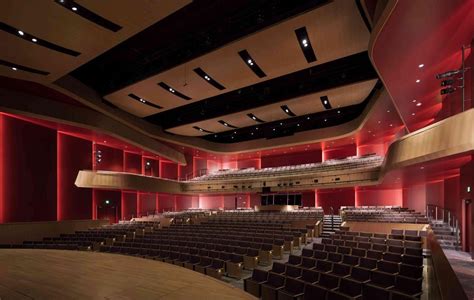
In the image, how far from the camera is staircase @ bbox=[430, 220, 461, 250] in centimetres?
720

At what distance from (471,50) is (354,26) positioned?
2.72 meters

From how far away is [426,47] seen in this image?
17.7ft

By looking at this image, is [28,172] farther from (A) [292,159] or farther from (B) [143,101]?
(A) [292,159]

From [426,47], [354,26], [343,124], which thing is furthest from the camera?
[343,124]

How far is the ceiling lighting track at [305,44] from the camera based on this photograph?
7877mm

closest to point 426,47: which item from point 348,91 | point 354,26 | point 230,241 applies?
point 354,26

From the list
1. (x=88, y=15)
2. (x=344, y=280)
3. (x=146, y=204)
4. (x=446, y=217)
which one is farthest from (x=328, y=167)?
(x=344, y=280)

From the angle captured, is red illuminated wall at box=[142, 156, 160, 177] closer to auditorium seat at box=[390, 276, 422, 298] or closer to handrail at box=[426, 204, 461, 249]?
handrail at box=[426, 204, 461, 249]

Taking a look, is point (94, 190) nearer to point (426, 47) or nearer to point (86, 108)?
point (86, 108)

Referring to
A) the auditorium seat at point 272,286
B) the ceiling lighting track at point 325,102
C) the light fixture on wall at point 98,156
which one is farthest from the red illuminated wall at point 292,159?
the auditorium seat at point 272,286

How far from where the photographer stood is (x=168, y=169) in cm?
1992

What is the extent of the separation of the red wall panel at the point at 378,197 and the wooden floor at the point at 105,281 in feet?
45.9

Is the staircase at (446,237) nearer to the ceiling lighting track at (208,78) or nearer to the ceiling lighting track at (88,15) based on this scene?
the ceiling lighting track at (208,78)

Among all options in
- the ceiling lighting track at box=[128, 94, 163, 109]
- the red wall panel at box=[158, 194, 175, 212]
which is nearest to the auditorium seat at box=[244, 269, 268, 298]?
the ceiling lighting track at box=[128, 94, 163, 109]
